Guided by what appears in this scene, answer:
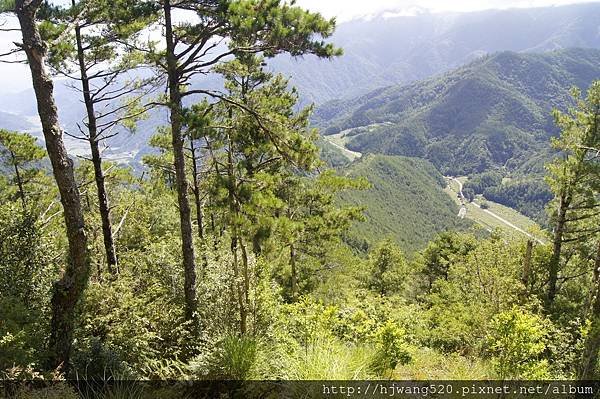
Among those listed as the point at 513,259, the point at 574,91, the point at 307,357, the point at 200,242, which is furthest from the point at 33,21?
the point at 574,91

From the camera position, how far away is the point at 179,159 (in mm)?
8039

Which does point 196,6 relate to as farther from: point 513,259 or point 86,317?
point 513,259

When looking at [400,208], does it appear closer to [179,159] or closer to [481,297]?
[481,297]

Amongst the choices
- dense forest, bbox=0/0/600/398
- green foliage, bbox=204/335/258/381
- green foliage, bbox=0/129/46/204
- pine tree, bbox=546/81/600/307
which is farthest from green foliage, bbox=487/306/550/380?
green foliage, bbox=0/129/46/204

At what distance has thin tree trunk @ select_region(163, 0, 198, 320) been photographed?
7409 mm

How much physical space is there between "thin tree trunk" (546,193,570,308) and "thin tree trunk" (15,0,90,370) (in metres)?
19.8

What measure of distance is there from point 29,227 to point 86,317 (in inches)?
71.4

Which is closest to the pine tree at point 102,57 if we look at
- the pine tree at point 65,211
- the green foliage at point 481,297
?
the pine tree at point 65,211

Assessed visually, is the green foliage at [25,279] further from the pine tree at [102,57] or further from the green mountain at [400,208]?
the green mountain at [400,208]

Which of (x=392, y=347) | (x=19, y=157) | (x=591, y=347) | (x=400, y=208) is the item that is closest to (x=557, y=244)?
(x=591, y=347)

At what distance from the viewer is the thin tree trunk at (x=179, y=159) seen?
7.41m

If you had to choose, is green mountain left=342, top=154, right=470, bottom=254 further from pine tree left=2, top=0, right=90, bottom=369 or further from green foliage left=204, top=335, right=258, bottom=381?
pine tree left=2, top=0, right=90, bottom=369

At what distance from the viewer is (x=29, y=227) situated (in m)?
6.60

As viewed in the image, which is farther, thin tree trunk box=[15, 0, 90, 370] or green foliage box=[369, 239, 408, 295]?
green foliage box=[369, 239, 408, 295]
